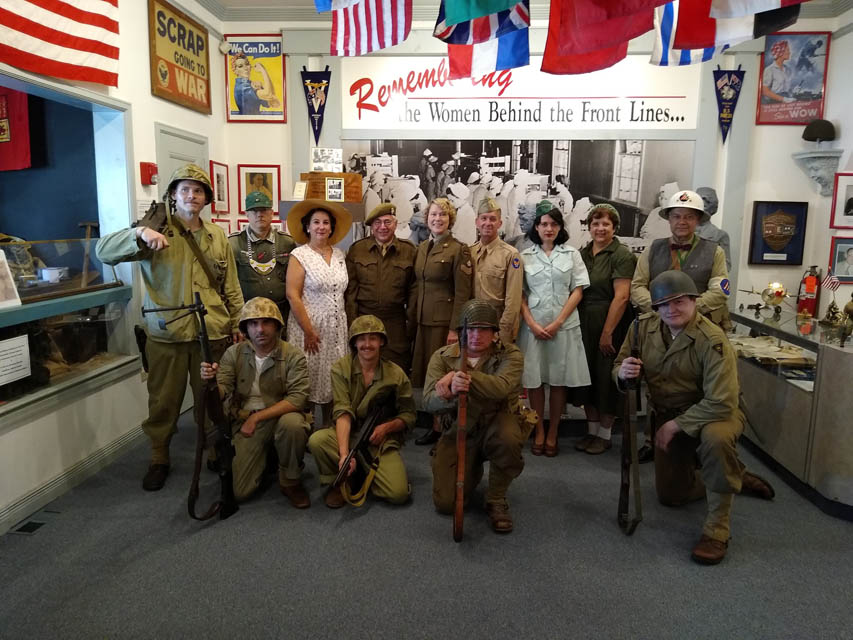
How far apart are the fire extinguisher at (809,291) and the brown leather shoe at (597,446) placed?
275cm

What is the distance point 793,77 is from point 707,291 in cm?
322

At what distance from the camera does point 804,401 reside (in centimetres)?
347

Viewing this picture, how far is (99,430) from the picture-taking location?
3.82 metres

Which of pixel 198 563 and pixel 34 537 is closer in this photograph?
pixel 198 563

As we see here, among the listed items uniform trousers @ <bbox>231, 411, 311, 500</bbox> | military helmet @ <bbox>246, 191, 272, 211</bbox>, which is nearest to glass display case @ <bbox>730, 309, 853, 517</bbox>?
uniform trousers @ <bbox>231, 411, 311, 500</bbox>

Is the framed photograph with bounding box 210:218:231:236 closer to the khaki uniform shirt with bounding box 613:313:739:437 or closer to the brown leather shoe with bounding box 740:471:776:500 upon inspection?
→ the khaki uniform shirt with bounding box 613:313:739:437

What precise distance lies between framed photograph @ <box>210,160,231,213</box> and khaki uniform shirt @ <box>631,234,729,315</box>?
396cm

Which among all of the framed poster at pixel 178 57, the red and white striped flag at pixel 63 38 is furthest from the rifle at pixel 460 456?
the framed poster at pixel 178 57

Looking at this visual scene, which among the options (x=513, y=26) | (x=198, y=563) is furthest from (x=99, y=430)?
(x=513, y=26)

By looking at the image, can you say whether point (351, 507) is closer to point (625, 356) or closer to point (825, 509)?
point (625, 356)

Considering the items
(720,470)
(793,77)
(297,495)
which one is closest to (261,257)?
(297,495)

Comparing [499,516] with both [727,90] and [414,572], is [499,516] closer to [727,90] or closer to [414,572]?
[414,572]

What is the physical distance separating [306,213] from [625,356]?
2.34 m

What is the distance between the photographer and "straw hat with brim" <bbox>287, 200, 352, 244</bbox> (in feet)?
12.9
